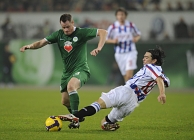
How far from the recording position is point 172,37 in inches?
992

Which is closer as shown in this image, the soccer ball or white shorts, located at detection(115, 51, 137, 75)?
the soccer ball

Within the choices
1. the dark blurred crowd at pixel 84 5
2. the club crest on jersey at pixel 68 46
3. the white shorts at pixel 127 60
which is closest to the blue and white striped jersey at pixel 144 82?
the club crest on jersey at pixel 68 46

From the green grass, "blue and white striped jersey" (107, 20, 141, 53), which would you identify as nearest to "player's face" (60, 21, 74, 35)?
the green grass

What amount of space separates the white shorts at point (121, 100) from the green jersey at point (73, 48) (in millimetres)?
1246

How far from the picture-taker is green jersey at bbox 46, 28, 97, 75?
9312mm

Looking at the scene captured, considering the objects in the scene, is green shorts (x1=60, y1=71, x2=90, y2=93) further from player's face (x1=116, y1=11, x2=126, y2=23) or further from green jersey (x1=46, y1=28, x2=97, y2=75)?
player's face (x1=116, y1=11, x2=126, y2=23)

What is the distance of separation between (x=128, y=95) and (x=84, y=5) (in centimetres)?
1858

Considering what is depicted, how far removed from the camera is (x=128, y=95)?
27.0 feet

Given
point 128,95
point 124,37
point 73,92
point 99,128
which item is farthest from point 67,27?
point 124,37

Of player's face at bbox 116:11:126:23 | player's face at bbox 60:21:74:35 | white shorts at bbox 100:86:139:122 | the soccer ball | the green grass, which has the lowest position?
the green grass

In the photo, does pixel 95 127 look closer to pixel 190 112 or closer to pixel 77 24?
pixel 190 112

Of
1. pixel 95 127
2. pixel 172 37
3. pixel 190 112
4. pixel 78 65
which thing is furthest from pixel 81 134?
pixel 172 37

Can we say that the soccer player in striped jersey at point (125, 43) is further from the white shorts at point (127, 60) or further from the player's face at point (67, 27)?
the player's face at point (67, 27)

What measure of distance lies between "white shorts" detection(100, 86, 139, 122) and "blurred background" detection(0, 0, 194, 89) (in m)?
14.3
